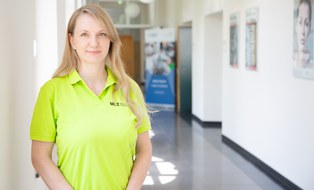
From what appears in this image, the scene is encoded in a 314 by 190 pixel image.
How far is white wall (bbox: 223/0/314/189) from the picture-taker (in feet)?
20.1

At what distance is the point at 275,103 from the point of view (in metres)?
7.16

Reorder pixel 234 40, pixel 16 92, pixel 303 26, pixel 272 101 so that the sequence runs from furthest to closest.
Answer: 1. pixel 234 40
2. pixel 272 101
3. pixel 303 26
4. pixel 16 92

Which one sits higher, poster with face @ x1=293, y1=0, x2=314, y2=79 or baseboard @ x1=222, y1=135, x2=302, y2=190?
poster with face @ x1=293, y1=0, x2=314, y2=79

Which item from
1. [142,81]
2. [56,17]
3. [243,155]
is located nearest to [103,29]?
[56,17]

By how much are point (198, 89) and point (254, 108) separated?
513 cm

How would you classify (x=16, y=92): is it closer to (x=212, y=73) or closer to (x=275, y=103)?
(x=275, y=103)

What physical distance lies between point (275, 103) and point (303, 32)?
4.65ft

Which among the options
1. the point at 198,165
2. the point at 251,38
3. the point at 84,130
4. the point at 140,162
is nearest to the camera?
the point at 84,130

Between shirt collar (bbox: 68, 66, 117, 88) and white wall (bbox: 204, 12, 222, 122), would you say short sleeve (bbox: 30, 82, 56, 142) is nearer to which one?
shirt collar (bbox: 68, 66, 117, 88)

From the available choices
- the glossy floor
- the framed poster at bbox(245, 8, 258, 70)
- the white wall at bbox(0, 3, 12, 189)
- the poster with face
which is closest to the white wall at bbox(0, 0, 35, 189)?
the white wall at bbox(0, 3, 12, 189)

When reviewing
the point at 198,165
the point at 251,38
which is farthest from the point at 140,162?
the point at 251,38

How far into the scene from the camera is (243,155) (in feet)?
28.8

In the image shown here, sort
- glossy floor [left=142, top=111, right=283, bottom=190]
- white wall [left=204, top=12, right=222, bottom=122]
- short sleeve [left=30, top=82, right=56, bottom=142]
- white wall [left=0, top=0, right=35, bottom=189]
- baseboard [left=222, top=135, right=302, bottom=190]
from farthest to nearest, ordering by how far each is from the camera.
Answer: white wall [left=204, top=12, right=222, bottom=122] < glossy floor [left=142, top=111, right=283, bottom=190] < baseboard [left=222, top=135, right=302, bottom=190] < white wall [left=0, top=0, right=35, bottom=189] < short sleeve [left=30, top=82, right=56, bottom=142]

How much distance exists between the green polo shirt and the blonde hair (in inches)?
1.7
